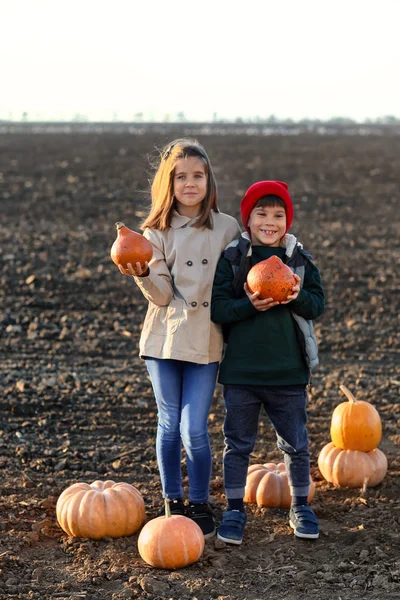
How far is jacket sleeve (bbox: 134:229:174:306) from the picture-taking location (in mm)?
4414

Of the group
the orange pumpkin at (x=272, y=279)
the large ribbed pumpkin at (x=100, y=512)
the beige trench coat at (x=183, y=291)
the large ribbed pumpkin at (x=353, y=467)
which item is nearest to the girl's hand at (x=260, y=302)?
the orange pumpkin at (x=272, y=279)

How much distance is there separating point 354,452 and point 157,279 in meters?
1.78

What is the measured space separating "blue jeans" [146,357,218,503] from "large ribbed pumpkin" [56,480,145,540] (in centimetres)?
21

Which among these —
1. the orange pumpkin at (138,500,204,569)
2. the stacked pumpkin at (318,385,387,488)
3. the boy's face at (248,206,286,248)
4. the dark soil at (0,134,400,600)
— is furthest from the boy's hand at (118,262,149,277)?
the stacked pumpkin at (318,385,387,488)

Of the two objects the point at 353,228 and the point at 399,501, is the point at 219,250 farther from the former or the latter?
the point at 353,228

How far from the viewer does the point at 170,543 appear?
4129mm

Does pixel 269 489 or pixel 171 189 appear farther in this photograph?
pixel 269 489

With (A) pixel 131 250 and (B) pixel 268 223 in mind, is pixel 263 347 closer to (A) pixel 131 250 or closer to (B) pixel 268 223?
(B) pixel 268 223

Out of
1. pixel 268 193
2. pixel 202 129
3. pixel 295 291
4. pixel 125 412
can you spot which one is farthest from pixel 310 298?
pixel 202 129

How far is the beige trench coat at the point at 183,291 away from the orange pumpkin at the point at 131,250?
14cm

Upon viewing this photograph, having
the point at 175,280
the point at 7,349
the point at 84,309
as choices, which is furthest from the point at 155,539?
the point at 84,309

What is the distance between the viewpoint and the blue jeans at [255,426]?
4500 mm

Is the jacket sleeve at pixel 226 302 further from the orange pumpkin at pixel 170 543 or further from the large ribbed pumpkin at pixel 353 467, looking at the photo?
the large ribbed pumpkin at pixel 353 467

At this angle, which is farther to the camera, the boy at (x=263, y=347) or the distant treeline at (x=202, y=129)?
the distant treeline at (x=202, y=129)
